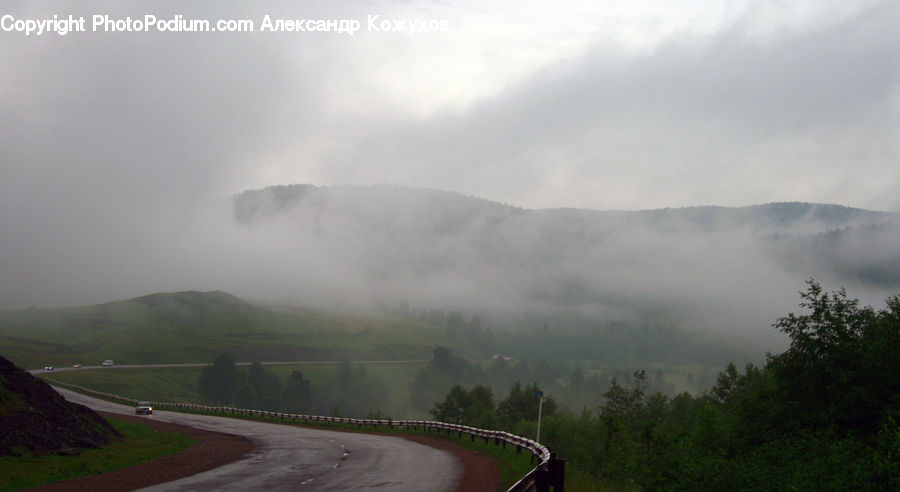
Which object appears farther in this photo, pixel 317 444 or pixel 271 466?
pixel 317 444

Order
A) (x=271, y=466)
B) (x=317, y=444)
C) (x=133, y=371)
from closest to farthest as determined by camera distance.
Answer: (x=271, y=466) < (x=317, y=444) < (x=133, y=371)

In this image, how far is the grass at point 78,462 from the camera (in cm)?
2678

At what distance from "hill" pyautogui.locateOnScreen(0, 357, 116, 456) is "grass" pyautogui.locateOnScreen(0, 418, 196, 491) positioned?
2.79ft

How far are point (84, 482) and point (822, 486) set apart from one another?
25300mm

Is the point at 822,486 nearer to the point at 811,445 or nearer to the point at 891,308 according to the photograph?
the point at 811,445

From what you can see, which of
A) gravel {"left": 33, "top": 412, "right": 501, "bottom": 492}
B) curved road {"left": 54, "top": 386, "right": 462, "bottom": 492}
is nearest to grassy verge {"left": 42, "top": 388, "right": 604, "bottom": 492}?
gravel {"left": 33, "top": 412, "right": 501, "bottom": 492}

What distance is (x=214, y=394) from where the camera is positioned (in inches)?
7746

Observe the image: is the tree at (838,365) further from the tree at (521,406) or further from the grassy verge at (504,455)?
the tree at (521,406)

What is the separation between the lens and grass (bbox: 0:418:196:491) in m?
26.8

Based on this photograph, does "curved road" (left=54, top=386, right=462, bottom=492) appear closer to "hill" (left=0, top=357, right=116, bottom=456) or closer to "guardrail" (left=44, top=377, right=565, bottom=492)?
"guardrail" (left=44, top=377, right=565, bottom=492)

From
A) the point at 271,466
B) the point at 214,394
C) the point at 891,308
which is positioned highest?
the point at 891,308

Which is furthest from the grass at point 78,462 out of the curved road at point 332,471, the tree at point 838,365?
the tree at point 838,365

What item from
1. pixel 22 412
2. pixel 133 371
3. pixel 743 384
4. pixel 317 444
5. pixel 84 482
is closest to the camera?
pixel 84 482

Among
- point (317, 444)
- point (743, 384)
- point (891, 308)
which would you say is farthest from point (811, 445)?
point (743, 384)
